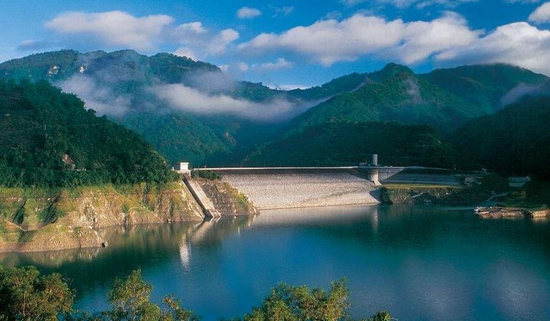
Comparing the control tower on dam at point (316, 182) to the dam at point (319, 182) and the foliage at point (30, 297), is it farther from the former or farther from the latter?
the foliage at point (30, 297)

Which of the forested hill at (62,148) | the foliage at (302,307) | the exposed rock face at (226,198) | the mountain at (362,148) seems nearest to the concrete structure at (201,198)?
the exposed rock face at (226,198)

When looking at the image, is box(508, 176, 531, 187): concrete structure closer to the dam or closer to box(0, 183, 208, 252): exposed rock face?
the dam

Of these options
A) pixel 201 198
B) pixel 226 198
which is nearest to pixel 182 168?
pixel 201 198

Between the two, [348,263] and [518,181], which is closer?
[348,263]

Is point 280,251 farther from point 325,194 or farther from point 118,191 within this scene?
Answer: point 325,194

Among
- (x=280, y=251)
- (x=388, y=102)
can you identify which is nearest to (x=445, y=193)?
(x=280, y=251)

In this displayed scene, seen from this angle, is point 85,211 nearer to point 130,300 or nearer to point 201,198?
point 201,198
